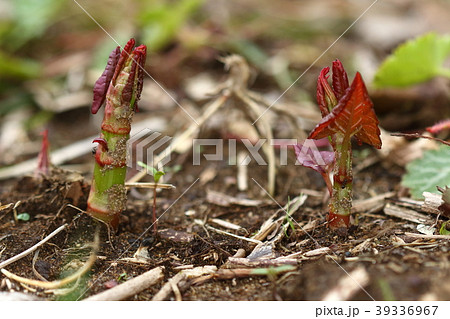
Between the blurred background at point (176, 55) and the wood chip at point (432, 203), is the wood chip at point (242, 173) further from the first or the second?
the wood chip at point (432, 203)

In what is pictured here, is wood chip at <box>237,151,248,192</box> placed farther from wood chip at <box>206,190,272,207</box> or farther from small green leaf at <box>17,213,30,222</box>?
small green leaf at <box>17,213,30,222</box>

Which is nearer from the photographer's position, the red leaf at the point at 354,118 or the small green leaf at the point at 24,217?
the red leaf at the point at 354,118

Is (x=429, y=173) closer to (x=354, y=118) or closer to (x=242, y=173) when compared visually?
(x=354, y=118)

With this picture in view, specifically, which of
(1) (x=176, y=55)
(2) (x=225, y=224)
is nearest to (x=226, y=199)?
(2) (x=225, y=224)

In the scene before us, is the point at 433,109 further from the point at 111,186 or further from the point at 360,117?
the point at 111,186

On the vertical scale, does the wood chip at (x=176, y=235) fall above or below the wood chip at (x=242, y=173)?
below
